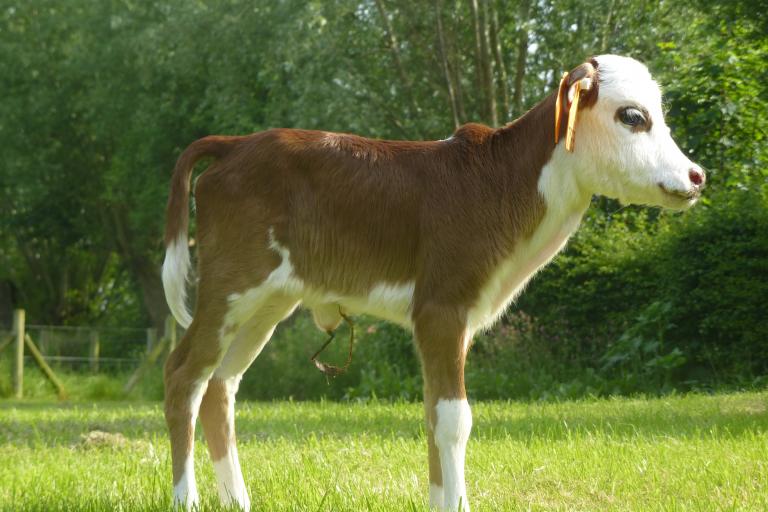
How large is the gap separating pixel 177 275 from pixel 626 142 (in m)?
2.27

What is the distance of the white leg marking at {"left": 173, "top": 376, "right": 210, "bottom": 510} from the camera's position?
509cm

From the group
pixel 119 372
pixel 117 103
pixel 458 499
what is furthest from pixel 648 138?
pixel 117 103

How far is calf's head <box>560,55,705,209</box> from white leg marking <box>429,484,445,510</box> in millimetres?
1618

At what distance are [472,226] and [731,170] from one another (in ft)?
35.6

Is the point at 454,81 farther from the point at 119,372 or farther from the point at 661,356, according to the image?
the point at 119,372

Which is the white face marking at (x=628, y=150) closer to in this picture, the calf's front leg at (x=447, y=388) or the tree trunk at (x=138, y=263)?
the calf's front leg at (x=447, y=388)

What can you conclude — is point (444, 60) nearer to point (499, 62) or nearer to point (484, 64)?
point (484, 64)

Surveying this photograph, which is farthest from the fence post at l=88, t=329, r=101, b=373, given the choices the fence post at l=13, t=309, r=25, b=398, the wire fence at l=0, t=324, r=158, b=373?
the fence post at l=13, t=309, r=25, b=398

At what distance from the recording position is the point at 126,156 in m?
27.4

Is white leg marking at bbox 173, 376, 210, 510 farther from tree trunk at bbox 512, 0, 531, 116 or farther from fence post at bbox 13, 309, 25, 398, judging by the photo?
fence post at bbox 13, 309, 25, 398

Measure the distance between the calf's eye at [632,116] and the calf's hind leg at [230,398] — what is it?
6.03ft

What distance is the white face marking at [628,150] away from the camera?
4.95m

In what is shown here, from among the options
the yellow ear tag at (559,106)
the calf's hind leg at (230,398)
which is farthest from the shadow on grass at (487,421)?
the yellow ear tag at (559,106)

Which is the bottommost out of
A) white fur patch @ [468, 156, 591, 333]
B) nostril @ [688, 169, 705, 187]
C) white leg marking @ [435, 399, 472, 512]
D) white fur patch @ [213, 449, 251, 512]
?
white fur patch @ [213, 449, 251, 512]
